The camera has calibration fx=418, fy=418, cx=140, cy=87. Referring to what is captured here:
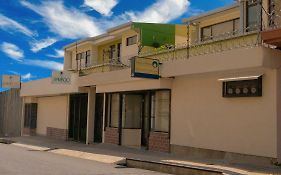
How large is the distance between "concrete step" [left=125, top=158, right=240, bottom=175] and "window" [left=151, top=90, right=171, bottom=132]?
3.83 metres

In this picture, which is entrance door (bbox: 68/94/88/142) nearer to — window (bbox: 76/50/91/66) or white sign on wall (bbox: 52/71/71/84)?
white sign on wall (bbox: 52/71/71/84)

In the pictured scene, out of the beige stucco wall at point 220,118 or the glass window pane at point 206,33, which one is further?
the glass window pane at point 206,33

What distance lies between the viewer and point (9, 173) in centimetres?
1205

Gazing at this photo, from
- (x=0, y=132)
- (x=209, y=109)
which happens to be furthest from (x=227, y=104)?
(x=0, y=132)

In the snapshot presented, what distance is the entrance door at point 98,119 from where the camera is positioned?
80.1ft

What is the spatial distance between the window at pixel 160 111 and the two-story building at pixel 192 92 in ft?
0.15

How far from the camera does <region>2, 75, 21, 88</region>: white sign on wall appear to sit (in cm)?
3697

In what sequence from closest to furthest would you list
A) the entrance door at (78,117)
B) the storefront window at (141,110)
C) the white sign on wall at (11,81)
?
1. the storefront window at (141,110)
2. the entrance door at (78,117)
3. the white sign on wall at (11,81)

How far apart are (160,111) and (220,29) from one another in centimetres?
604

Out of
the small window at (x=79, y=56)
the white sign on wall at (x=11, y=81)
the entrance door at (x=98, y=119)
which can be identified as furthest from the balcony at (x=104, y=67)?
the white sign on wall at (x=11, y=81)

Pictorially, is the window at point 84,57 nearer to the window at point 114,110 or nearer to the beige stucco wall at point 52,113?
the beige stucco wall at point 52,113

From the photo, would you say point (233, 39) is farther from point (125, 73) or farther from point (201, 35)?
point (201, 35)

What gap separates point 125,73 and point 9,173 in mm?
9085

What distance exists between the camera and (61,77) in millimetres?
26109
